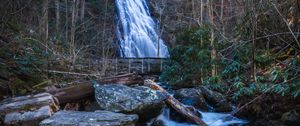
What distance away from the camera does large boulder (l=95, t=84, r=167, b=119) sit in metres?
6.01

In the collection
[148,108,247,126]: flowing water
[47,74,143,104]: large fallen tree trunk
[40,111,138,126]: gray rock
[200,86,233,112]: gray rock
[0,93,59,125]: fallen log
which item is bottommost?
[148,108,247,126]: flowing water

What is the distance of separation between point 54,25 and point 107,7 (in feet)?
14.7

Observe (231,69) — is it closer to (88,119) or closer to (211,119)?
(211,119)

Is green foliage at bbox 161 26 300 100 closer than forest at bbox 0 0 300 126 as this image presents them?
No

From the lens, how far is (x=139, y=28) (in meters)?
20.3

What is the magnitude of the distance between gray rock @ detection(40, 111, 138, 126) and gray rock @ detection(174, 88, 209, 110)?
274 centimetres

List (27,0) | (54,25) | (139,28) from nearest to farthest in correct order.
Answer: (27,0) < (54,25) < (139,28)

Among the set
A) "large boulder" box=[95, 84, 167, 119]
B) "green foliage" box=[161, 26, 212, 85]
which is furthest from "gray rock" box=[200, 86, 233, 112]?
"green foliage" box=[161, 26, 212, 85]

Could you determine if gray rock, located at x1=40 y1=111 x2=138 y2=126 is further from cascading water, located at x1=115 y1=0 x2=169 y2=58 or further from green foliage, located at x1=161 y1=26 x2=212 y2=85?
cascading water, located at x1=115 y1=0 x2=169 y2=58

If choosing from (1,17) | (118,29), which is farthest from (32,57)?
(118,29)

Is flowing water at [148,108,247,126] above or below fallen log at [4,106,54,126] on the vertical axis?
below

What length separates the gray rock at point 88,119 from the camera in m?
4.92

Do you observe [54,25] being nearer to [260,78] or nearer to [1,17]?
[1,17]

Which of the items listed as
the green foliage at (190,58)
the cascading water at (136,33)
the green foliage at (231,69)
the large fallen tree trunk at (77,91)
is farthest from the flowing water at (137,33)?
the large fallen tree trunk at (77,91)
